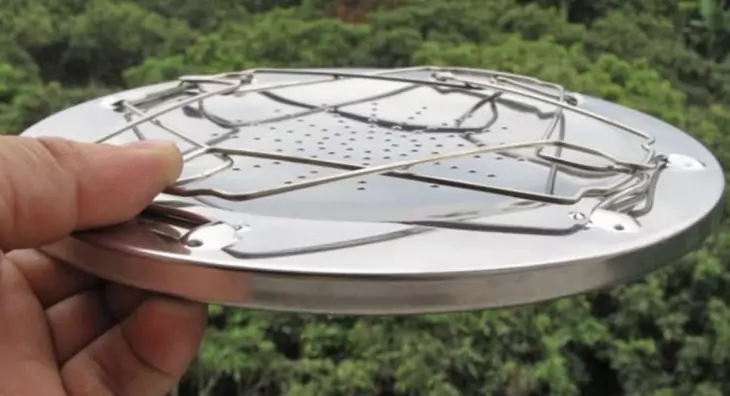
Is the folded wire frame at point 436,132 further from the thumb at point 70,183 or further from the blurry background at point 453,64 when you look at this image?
the blurry background at point 453,64

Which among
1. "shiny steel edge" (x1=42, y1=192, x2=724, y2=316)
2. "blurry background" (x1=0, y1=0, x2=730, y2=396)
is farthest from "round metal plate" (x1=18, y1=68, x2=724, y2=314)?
"blurry background" (x1=0, y1=0, x2=730, y2=396)

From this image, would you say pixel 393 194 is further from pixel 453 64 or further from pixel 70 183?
pixel 453 64

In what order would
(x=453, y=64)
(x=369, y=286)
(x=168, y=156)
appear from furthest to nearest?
(x=453, y=64)
(x=168, y=156)
(x=369, y=286)

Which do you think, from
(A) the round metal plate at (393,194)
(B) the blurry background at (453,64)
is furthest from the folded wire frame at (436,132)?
(B) the blurry background at (453,64)

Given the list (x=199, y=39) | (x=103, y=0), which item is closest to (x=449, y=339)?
(x=199, y=39)

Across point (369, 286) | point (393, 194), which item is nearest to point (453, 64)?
point (393, 194)

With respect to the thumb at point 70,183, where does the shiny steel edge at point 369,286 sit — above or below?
below
